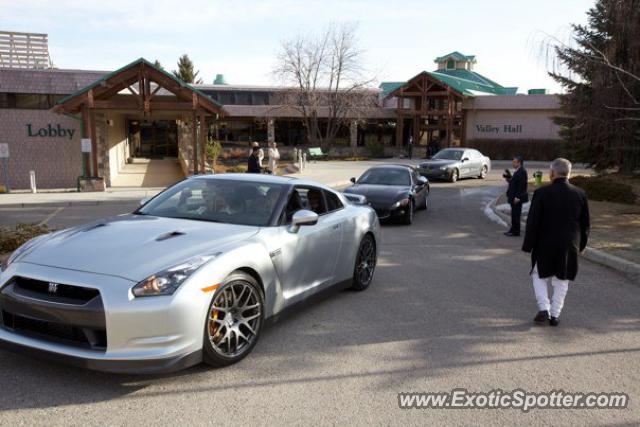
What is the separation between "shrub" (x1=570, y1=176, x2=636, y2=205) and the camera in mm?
15702

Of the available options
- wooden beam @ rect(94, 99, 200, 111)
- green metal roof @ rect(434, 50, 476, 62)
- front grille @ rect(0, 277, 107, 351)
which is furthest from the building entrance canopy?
green metal roof @ rect(434, 50, 476, 62)

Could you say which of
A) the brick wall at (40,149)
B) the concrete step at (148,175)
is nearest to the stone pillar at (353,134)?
the concrete step at (148,175)

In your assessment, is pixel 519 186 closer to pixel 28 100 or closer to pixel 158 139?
pixel 28 100

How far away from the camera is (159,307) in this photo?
12.6ft

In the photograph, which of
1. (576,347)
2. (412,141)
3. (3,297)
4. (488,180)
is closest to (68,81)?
(488,180)

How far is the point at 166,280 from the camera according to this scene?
13.1 feet

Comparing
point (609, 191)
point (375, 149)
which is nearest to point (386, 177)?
point (609, 191)

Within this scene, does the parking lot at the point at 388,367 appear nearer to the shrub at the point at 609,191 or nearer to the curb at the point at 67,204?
the shrub at the point at 609,191

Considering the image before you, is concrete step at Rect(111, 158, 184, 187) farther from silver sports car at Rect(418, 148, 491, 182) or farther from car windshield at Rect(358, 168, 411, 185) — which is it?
silver sports car at Rect(418, 148, 491, 182)

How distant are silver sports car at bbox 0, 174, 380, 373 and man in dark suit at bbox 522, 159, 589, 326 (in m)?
2.22

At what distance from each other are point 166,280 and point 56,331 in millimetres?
856

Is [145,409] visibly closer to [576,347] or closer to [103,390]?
[103,390]

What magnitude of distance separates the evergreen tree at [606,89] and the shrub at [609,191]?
1.29m

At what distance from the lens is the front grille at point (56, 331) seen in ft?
12.6
